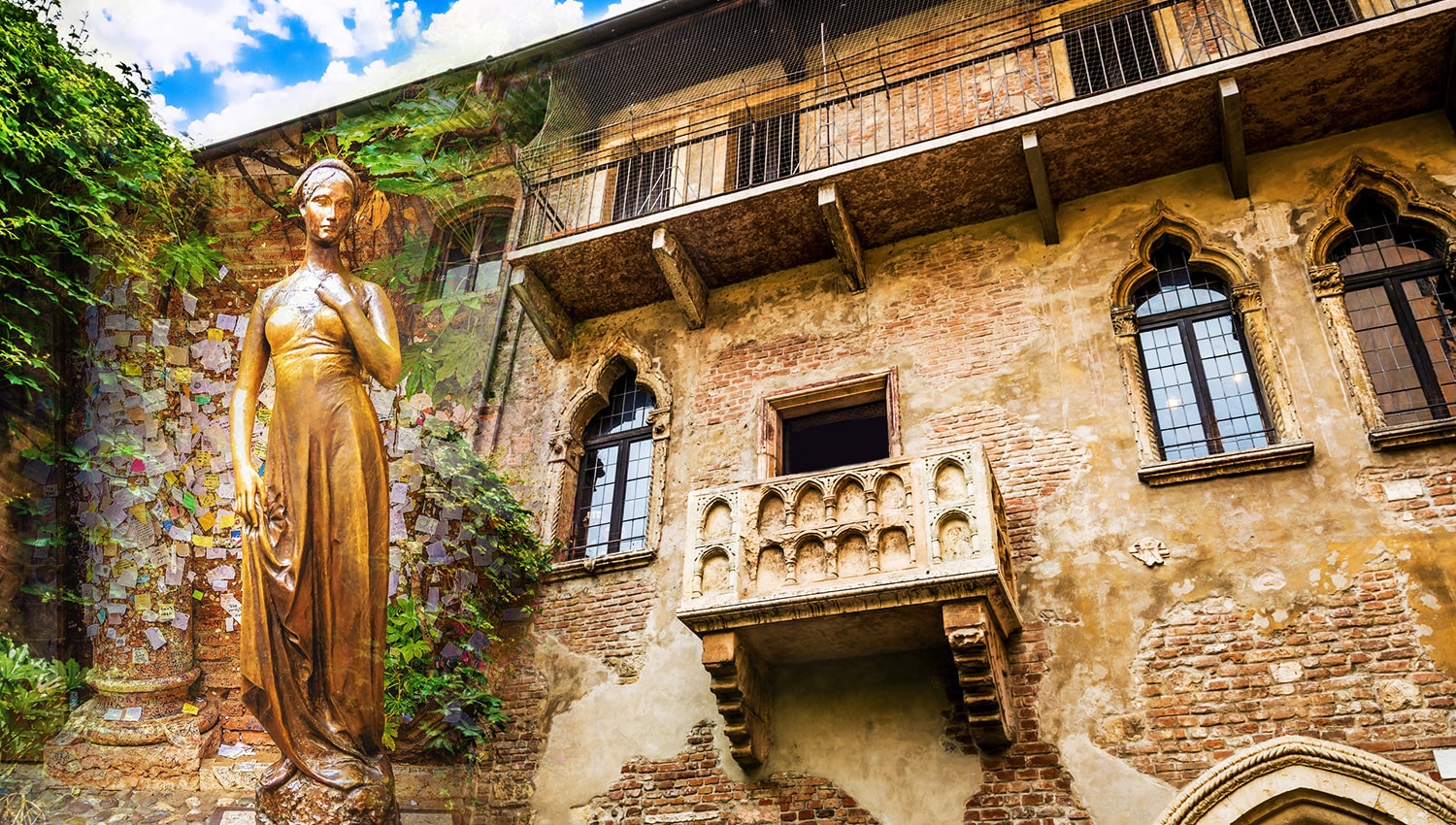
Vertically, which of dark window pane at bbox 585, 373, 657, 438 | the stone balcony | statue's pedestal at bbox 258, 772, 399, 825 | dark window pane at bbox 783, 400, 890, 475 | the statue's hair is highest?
dark window pane at bbox 783, 400, 890, 475

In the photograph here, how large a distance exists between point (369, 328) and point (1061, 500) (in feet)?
16.5

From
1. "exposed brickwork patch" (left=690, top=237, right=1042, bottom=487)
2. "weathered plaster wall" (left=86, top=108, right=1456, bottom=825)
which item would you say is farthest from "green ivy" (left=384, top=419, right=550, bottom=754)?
"exposed brickwork patch" (left=690, top=237, right=1042, bottom=487)

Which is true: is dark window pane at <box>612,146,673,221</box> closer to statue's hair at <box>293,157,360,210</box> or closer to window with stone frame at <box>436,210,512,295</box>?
window with stone frame at <box>436,210,512,295</box>

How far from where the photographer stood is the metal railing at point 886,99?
8.92 m

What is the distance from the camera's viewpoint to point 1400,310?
740 cm

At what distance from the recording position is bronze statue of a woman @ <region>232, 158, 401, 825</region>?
5504mm

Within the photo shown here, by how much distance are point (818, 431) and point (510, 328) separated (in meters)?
3.61

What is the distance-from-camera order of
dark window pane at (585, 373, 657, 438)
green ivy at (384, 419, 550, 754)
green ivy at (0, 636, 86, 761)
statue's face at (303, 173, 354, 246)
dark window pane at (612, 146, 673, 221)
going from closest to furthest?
1. statue's face at (303, 173, 354, 246)
2. green ivy at (0, 636, 86, 761)
3. green ivy at (384, 419, 550, 754)
4. dark window pane at (585, 373, 657, 438)
5. dark window pane at (612, 146, 673, 221)

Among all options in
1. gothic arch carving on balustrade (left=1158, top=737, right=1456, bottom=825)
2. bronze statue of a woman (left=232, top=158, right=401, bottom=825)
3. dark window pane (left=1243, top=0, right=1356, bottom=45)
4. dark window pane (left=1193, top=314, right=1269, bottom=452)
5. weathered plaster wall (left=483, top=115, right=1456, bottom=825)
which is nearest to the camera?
bronze statue of a woman (left=232, top=158, right=401, bottom=825)

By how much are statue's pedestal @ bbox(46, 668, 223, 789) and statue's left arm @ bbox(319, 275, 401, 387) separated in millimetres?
3377

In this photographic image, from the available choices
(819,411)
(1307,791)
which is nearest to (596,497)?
(819,411)

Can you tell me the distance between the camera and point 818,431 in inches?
446

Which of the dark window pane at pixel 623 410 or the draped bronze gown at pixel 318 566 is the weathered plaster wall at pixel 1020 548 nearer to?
the dark window pane at pixel 623 410

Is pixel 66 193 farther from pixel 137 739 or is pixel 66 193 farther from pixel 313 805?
pixel 313 805
